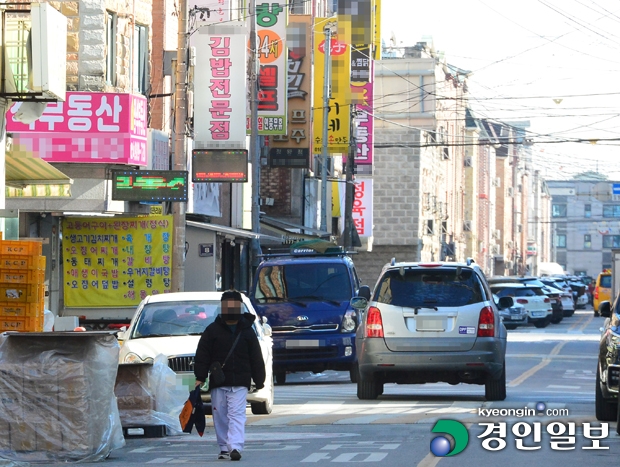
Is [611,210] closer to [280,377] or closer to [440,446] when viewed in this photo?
[280,377]

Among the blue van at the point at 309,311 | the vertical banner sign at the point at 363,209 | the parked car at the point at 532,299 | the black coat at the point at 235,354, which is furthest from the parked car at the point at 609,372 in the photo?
the vertical banner sign at the point at 363,209

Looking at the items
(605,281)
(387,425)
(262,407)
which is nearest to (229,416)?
(387,425)

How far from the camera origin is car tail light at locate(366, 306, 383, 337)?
685 inches

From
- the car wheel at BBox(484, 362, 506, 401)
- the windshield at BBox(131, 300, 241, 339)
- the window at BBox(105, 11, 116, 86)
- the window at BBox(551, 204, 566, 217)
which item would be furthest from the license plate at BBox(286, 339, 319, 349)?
the window at BBox(551, 204, 566, 217)

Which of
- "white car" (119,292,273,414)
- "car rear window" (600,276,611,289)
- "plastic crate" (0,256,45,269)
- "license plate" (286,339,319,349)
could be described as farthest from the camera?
"car rear window" (600,276,611,289)

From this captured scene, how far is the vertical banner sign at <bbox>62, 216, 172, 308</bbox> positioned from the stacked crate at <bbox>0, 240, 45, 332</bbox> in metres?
11.8

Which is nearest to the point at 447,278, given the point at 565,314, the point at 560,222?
the point at 565,314

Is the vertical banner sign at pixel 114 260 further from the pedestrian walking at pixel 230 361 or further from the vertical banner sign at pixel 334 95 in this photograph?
the pedestrian walking at pixel 230 361

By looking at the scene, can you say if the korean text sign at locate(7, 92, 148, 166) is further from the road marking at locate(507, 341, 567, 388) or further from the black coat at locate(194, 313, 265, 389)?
the black coat at locate(194, 313, 265, 389)

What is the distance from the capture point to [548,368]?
26.9 m

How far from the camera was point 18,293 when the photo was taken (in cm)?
1653

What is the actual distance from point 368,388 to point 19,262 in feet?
15.9

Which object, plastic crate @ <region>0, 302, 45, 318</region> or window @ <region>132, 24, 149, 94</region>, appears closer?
plastic crate @ <region>0, 302, 45, 318</region>

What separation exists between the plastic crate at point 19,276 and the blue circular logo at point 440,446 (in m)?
5.91
